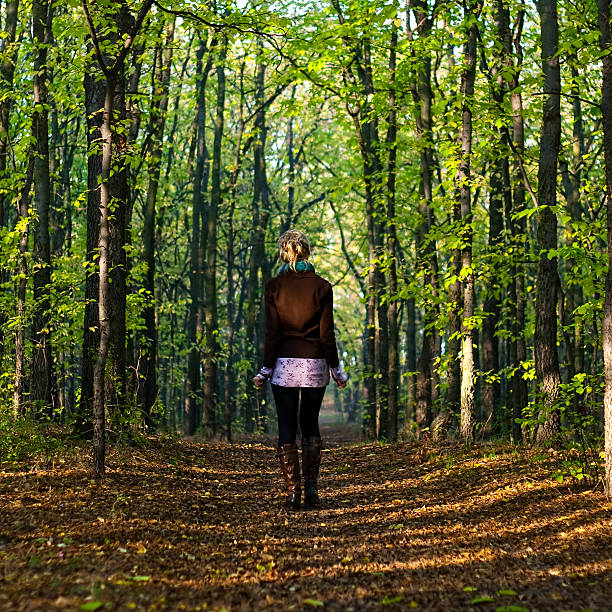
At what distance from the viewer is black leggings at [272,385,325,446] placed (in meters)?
6.95

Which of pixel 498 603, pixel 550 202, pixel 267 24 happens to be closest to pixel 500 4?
pixel 550 202

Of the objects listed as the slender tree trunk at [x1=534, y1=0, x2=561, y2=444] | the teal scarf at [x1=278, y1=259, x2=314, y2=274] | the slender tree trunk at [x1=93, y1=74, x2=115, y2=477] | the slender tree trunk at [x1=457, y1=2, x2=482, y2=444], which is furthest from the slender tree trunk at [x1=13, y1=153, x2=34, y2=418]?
the slender tree trunk at [x1=534, y1=0, x2=561, y2=444]

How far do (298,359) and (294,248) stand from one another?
44.8 inches

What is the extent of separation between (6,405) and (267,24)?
19.0 ft

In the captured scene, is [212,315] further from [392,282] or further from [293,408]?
[293,408]

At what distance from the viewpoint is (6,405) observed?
29.8ft

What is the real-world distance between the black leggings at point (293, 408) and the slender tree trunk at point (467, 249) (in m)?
4.14

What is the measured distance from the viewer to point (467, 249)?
10.8 m

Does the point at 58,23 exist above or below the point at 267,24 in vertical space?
above

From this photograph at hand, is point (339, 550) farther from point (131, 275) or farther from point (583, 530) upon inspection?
point (131, 275)

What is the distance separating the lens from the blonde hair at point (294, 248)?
7.11m

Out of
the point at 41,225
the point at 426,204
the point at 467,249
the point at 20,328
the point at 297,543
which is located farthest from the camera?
the point at 426,204

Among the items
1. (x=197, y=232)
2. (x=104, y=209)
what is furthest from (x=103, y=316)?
(x=197, y=232)

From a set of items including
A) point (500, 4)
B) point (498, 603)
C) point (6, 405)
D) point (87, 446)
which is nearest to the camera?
point (498, 603)
